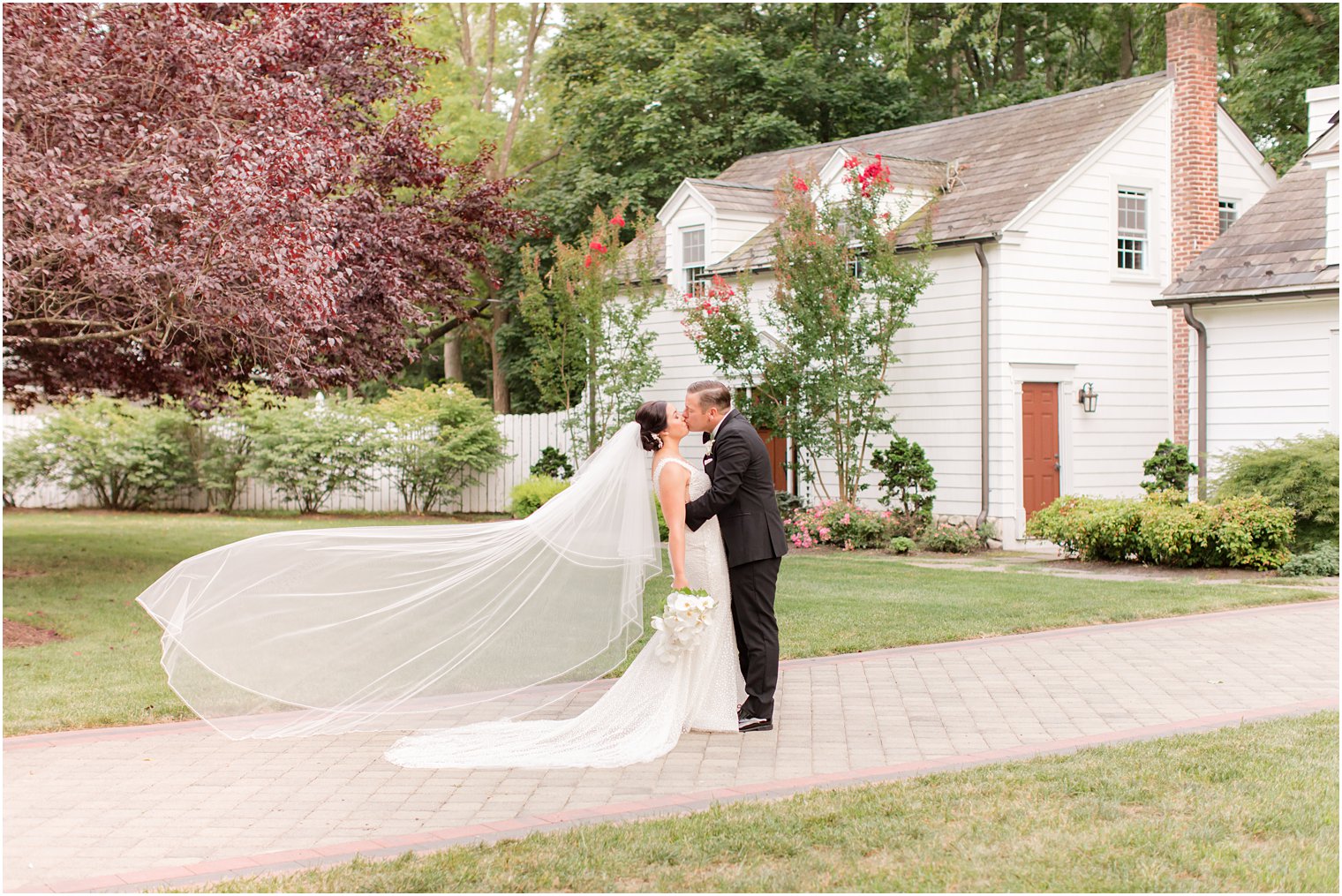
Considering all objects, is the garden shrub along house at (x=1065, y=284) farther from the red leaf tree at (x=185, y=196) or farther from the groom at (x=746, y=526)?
the groom at (x=746, y=526)

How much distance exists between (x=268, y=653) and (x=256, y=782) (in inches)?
42.4

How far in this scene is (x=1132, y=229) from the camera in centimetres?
2219

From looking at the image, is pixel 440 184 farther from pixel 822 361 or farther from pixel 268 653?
pixel 268 653

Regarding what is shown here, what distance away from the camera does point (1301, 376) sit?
61.4ft

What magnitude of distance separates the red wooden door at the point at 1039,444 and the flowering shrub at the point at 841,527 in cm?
234

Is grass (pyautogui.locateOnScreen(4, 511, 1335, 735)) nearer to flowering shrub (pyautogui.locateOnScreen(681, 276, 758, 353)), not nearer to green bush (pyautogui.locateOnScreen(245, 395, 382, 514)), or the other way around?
flowering shrub (pyautogui.locateOnScreen(681, 276, 758, 353))

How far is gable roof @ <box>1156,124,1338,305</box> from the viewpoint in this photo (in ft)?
60.8

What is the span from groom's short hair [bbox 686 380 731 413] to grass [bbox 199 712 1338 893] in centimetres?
271

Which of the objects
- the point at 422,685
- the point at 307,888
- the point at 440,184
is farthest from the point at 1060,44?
the point at 307,888

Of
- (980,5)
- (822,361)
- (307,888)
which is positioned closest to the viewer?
(307,888)

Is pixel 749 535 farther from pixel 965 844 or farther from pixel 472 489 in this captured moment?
pixel 472 489

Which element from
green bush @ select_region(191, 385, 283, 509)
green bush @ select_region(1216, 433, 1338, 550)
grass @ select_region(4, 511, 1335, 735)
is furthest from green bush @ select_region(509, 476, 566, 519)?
green bush @ select_region(1216, 433, 1338, 550)

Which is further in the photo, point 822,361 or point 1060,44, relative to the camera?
point 1060,44

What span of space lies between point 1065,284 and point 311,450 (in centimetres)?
1631
